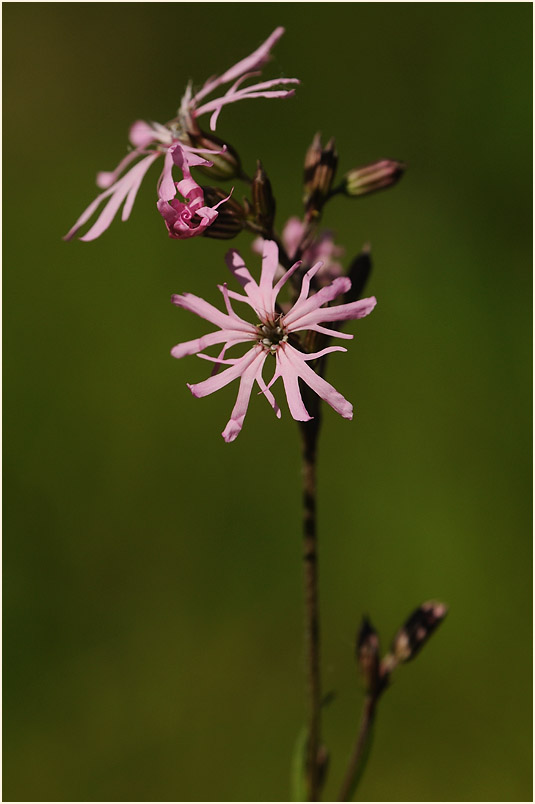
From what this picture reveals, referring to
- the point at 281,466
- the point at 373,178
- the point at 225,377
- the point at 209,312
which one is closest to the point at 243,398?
the point at 225,377

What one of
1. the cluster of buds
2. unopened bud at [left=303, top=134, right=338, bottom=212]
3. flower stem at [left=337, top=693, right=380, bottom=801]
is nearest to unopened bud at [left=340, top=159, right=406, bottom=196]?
unopened bud at [left=303, top=134, right=338, bottom=212]

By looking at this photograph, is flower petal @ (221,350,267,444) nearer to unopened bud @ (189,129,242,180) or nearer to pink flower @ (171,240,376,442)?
pink flower @ (171,240,376,442)

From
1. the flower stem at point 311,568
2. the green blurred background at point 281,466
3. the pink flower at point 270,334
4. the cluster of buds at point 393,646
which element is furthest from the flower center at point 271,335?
the green blurred background at point 281,466

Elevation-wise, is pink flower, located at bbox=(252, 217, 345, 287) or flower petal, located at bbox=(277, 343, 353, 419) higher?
pink flower, located at bbox=(252, 217, 345, 287)

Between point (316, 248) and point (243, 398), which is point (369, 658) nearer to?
point (243, 398)

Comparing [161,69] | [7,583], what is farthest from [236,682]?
[161,69]

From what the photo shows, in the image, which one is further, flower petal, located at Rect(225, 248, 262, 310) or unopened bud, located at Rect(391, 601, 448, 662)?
unopened bud, located at Rect(391, 601, 448, 662)
